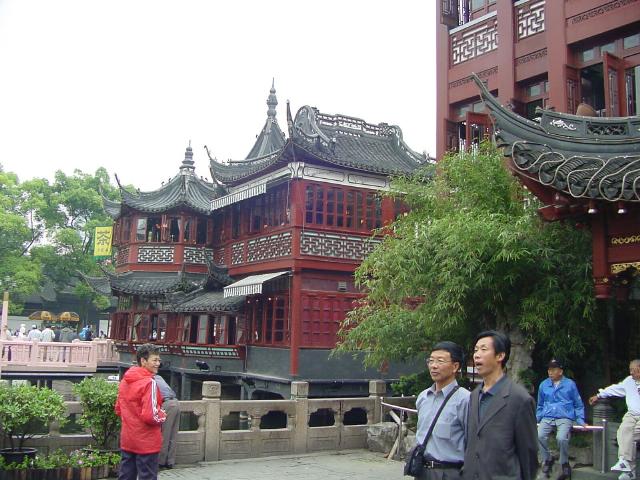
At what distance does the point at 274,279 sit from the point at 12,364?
1022 centimetres

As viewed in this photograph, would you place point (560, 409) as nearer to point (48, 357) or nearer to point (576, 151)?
point (576, 151)

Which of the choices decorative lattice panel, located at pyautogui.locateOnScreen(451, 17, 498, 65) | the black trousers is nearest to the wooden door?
decorative lattice panel, located at pyautogui.locateOnScreen(451, 17, 498, 65)

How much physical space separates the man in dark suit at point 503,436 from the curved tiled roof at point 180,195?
781 inches

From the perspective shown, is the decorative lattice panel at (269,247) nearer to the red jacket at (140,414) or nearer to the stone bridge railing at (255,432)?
the stone bridge railing at (255,432)

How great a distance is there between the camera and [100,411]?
30.3ft

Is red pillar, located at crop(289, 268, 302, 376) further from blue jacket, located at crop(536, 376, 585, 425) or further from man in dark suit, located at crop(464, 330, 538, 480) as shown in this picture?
man in dark suit, located at crop(464, 330, 538, 480)

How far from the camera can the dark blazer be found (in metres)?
3.90

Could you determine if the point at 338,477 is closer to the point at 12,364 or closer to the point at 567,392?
the point at 567,392

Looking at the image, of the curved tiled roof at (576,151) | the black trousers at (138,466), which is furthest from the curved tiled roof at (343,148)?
the black trousers at (138,466)

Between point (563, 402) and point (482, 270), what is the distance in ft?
7.32

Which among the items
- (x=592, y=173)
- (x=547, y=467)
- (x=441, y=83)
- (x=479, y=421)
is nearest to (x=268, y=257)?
(x=441, y=83)

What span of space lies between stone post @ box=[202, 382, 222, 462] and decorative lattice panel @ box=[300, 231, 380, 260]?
283 inches

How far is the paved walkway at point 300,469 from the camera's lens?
9.55 m

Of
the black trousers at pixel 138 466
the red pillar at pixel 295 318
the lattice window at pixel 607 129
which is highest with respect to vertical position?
the lattice window at pixel 607 129
